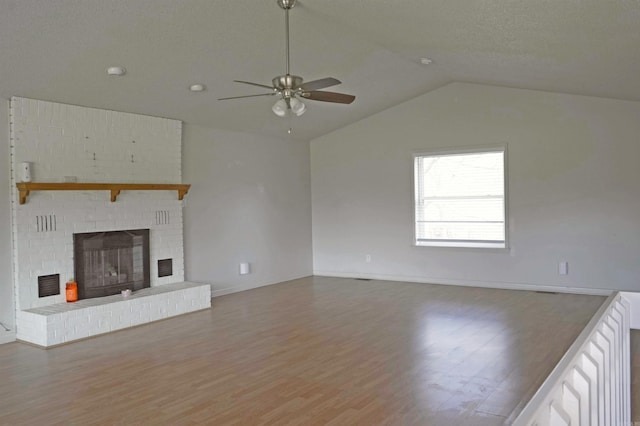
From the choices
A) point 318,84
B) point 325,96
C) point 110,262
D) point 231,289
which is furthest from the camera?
point 231,289

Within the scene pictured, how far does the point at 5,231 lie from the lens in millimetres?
5137

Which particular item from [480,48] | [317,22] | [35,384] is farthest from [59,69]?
[480,48]

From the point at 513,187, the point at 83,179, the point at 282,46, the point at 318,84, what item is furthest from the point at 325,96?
the point at 513,187

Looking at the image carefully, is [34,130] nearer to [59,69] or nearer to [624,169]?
[59,69]

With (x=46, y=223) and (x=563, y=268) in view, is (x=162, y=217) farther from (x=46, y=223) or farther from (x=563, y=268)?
(x=563, y=268)

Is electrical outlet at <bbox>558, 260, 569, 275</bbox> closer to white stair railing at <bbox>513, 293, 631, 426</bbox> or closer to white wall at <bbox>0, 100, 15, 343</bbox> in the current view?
white stair railing at <bbox>513, 293, 631, 426</bbox>

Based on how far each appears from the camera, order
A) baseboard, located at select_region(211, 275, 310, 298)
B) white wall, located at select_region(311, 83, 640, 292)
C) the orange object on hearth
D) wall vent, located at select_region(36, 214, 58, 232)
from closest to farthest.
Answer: wall vent, located at select_region(36, 214, 58, 232) < the orange object on hearth < white wall, located at select_region(311, 83, 640, 292) < baseboard, located at select_region(211, 275, 310, 298)

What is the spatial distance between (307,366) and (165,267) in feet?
10.1

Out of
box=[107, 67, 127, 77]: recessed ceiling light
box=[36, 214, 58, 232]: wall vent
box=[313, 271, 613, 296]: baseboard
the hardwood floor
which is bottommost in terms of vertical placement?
the hardwood floor

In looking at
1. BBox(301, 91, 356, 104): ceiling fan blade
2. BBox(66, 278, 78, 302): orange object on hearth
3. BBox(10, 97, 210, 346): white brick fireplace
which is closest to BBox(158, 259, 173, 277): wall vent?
BBox(10, 97, 210, 346): white brick fireplace

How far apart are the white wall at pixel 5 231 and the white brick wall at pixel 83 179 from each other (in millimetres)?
58

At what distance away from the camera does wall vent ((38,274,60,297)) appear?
209 inches

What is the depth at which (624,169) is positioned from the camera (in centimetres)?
658

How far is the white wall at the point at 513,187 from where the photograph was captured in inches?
262
